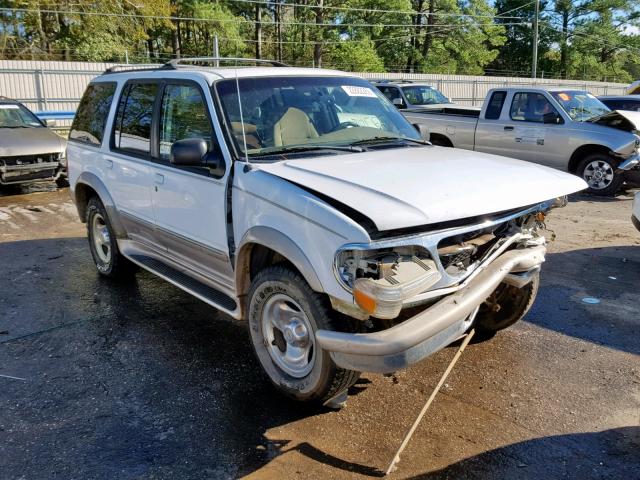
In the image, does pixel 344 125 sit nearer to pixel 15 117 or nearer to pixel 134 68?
pixel 134 68

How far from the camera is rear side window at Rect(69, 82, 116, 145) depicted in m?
5.61

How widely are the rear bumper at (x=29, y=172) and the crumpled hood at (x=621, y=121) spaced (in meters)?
10.2

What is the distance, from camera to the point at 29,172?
1040 cm

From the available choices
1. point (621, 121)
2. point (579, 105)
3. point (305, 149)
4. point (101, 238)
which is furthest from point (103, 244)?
point (579, 105)

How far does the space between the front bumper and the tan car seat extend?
1586mm

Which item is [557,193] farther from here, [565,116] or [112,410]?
[565,116]

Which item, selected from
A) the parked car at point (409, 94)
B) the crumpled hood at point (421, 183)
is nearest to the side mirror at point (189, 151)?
the crumpled hood at point (421, 183)

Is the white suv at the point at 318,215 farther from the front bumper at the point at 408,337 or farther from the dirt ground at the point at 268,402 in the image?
the dirt ground at the point at 268,402

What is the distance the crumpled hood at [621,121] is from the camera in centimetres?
1045

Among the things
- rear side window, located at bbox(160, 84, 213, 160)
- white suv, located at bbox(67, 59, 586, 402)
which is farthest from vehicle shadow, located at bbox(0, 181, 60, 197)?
rear side window, located at bbox(160, 84, 213, 160)

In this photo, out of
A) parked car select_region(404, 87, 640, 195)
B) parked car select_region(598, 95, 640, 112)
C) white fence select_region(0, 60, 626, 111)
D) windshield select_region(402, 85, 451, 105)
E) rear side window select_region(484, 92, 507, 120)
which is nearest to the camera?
parked car select_region(404, 87, 640, 195)

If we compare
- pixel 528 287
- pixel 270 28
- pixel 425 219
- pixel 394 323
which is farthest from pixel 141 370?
pixel 270 28

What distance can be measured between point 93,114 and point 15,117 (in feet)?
22.3

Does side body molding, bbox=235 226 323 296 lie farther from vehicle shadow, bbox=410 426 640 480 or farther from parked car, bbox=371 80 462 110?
parked car, bbox=371 80 462 110
